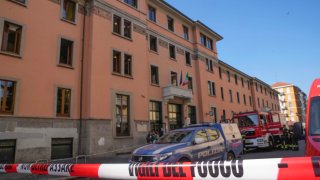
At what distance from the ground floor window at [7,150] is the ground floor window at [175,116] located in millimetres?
15231

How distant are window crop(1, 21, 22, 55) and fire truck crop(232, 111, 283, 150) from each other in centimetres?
1662

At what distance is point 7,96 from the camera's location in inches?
580

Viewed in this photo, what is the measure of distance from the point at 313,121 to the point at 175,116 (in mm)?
21706

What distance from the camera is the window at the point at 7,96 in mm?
14460

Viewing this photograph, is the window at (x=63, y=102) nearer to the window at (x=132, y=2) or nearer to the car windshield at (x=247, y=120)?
the window at (x=132, y=2)

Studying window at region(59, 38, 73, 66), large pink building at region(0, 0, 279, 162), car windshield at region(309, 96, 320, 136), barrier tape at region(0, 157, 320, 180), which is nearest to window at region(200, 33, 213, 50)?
large pink building at region(0, 0, 279, 162)

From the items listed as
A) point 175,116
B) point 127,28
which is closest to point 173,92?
point 175,116

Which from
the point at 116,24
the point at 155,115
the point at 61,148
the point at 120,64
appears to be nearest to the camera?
the point at 61,148

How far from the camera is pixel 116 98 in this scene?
2030 centimetres

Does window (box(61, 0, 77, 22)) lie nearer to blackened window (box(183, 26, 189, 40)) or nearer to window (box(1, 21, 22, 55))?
window (box(1, 21, 22, 55))

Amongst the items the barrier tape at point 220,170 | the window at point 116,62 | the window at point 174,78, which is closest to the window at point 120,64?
the window at point 116,62

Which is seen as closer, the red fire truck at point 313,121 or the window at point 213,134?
the red fire truck at point 313,121

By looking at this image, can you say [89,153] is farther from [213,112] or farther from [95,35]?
[213,112]

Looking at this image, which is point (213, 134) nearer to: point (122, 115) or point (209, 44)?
point (122, 115)
